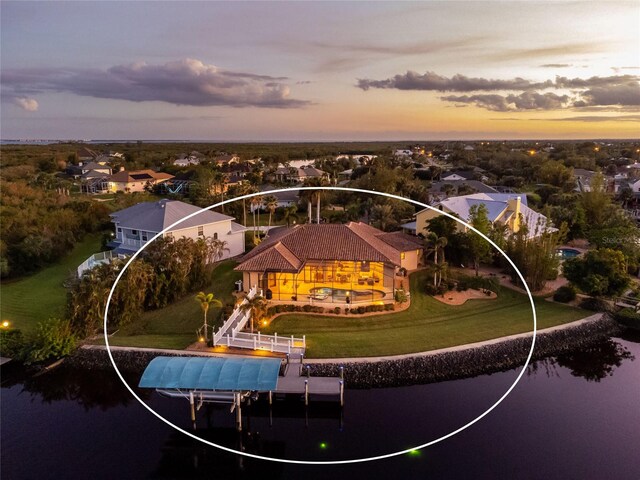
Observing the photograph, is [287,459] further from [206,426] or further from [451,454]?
[451,454]

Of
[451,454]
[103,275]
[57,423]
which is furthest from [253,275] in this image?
[451,454]

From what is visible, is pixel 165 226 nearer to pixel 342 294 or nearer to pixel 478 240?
pixel 342 294

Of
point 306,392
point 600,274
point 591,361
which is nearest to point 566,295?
point 600,274

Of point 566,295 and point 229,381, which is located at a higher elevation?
point 229,381

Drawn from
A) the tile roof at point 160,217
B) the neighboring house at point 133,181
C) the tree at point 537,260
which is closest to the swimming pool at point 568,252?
the tree at point 537,260

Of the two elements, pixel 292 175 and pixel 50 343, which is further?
pixel 292 175

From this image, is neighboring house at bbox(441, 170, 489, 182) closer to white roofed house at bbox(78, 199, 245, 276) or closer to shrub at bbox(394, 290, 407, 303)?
white roofed house at bbox(78, 199, 245, 276)

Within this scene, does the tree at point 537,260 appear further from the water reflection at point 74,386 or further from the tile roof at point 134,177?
the tile roof at point 134,177

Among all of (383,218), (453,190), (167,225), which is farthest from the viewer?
(453,190)

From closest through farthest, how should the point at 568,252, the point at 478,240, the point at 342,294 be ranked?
1. the point at 342,294
2. the point at 478,240
3. the point at 568,252
